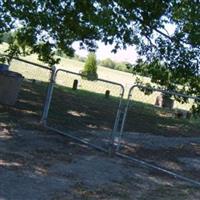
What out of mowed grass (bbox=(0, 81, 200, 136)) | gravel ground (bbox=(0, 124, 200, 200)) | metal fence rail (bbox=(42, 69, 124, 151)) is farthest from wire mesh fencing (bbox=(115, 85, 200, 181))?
gravel ground (bbox=(0, 124, 200, 200))

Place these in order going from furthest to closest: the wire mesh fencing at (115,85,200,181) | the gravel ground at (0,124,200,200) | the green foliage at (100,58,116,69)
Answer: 1. the green foliage at (100,58,116,69)
2. the wire mesh fencing at (115,85,200,181)
3. the gravel ground at (0,124,200,200)

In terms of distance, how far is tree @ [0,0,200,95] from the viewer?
12984mm

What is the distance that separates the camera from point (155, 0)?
13.8m

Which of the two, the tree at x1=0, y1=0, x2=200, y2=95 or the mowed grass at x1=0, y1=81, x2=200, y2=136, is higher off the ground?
the tree at x1=0, y1=0, x2=200, y2=95

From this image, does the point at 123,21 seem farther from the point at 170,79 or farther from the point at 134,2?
the point at 170,79

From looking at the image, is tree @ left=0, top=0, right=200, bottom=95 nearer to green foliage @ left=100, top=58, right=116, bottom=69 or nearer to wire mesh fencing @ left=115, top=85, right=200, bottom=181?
wire mesh fencing @ left=115, top=85, right=200, bottom=181

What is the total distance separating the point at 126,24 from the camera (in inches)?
542

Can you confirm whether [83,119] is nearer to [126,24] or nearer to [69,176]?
[126,24]

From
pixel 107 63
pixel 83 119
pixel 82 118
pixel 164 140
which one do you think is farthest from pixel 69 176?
pixel 107 63

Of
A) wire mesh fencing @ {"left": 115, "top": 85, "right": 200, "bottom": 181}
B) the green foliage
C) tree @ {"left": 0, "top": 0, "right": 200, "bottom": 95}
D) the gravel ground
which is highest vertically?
the green foliage

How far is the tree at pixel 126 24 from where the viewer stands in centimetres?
1298

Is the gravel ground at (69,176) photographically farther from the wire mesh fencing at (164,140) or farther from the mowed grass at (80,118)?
the mowed grass at (80,118)

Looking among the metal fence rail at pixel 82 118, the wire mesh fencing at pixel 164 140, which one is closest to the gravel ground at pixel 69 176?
the wire mesh fencing at pixel 164 140

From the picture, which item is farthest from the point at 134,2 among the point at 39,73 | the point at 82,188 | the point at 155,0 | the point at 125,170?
the point at 39,73
